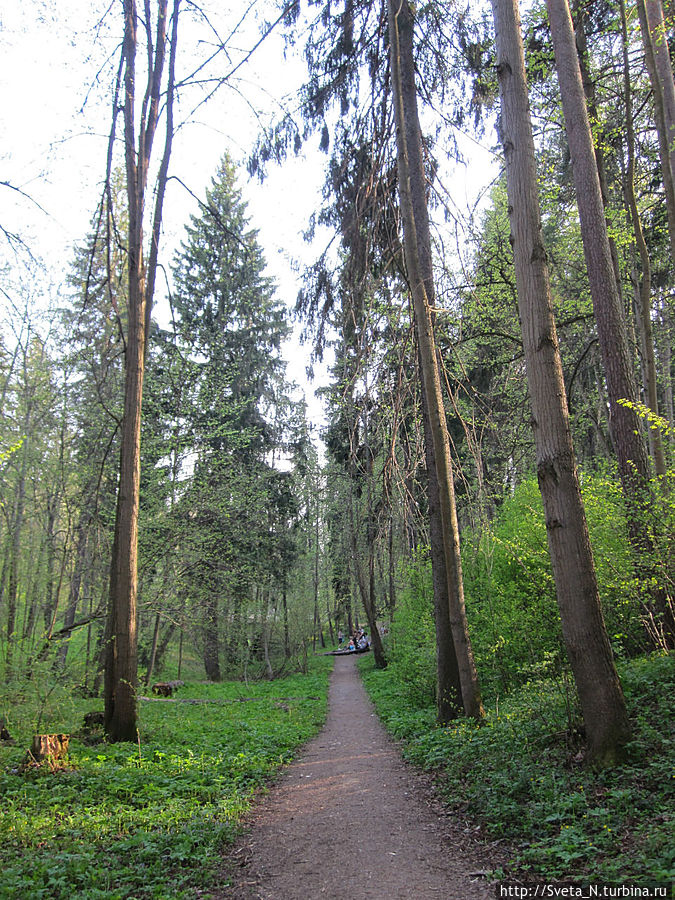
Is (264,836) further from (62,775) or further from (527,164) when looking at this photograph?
(527,164)

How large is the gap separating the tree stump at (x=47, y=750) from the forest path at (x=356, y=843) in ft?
7.55

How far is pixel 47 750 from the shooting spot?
18.4 feet

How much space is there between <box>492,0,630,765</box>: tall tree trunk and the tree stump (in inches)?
207

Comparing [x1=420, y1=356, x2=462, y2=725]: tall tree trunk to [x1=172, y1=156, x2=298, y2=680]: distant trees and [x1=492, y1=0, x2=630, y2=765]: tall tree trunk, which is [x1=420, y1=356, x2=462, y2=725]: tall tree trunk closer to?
[x1=492, y1=0, x2=630, y2=765]: tall tree trunk

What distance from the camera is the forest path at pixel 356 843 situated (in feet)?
10.6

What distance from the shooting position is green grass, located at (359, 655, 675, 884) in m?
2.85

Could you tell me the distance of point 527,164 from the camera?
4.68m

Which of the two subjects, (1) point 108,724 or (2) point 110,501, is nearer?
(1) point 108,724

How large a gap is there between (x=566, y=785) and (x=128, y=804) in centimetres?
365

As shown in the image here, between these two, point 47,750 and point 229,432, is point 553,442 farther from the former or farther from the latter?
point 229,432

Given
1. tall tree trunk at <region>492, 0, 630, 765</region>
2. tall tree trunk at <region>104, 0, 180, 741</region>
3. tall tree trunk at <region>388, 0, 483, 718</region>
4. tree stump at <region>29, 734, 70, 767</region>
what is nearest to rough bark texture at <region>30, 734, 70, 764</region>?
tree stump at <region>29, 734, 70, 767</region>

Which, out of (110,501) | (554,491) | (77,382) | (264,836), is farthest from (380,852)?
(77,382)

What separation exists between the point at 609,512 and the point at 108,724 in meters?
6.83

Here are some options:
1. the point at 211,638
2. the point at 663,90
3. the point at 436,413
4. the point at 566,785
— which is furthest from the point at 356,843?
the point at 211,638
